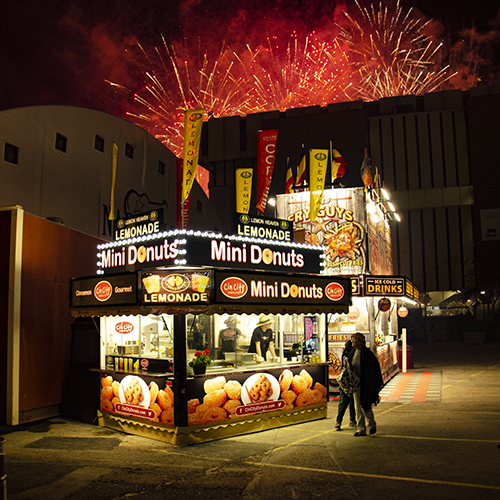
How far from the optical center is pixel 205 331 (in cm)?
1077

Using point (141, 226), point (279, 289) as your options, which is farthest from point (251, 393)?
point (141, 226)

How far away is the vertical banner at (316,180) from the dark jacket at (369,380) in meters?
8.07

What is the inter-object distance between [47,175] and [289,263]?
31.0 ft

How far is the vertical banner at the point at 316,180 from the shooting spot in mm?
16891

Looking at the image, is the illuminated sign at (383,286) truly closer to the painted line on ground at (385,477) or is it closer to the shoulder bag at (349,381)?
the shoulder bag at (349,381)

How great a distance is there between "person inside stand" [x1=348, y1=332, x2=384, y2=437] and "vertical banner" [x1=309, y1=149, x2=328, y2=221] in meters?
7.92

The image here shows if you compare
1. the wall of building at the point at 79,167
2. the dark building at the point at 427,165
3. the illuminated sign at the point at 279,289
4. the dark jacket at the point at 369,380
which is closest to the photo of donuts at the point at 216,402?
the illuminated sign at the point at 279,289

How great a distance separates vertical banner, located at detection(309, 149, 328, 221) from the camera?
55.4 ft

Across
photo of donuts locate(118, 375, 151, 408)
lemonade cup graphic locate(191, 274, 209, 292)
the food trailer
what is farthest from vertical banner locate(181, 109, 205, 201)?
photo of donuts locate(118, 375, 151, 408)

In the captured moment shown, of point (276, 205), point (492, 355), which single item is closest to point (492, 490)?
point (276, 205)

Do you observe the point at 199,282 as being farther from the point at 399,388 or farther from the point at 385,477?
the point at 399,388

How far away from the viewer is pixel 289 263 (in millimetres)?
11383

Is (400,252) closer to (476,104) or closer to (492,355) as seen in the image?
(476,104)

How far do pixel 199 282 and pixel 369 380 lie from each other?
377cm
